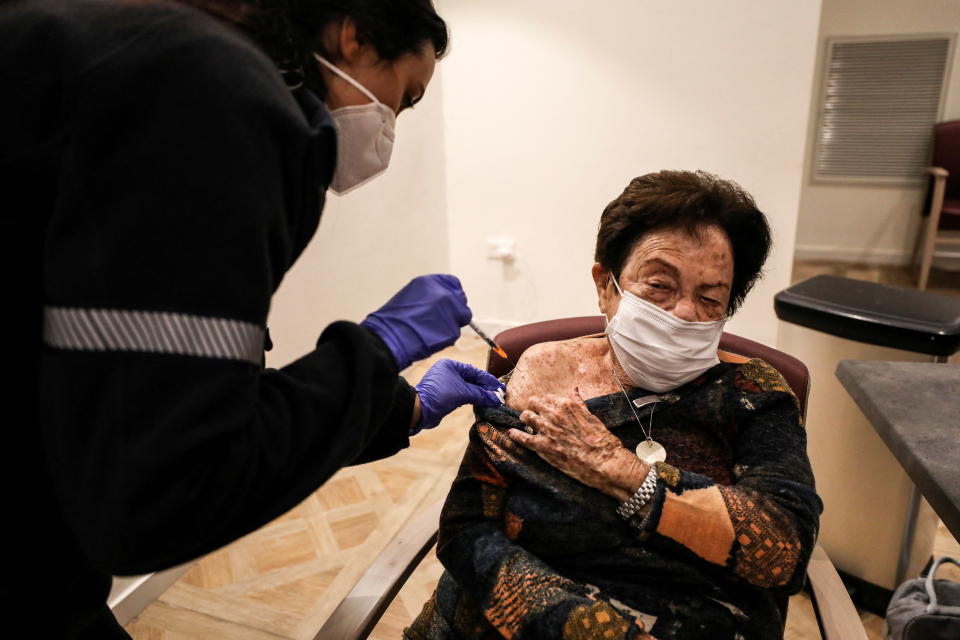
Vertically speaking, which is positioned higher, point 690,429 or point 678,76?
point 678,76

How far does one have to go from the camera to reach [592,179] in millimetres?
3520

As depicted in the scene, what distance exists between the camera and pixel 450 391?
3.84 feet

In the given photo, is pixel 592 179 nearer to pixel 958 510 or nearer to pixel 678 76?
pixel 678 76

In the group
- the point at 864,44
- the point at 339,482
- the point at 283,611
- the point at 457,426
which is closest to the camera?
the point at 283,611

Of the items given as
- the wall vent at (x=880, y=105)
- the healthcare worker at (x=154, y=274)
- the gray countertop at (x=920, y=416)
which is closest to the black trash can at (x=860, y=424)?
the gray countertop at (x=920, y=416)

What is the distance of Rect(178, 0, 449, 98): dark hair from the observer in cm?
69

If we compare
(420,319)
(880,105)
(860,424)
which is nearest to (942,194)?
(880,105)

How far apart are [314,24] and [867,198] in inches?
235

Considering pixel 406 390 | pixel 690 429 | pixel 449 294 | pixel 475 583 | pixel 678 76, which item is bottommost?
pixel 475 583

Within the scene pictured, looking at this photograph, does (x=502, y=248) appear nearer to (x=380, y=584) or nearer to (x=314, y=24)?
(x=380, y=584)

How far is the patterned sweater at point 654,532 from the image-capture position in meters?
1.02

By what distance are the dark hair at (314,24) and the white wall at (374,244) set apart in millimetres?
1753

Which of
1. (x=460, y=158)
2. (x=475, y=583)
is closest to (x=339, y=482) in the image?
(x=475, y=583)

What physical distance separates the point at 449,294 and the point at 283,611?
1456 millimetres
